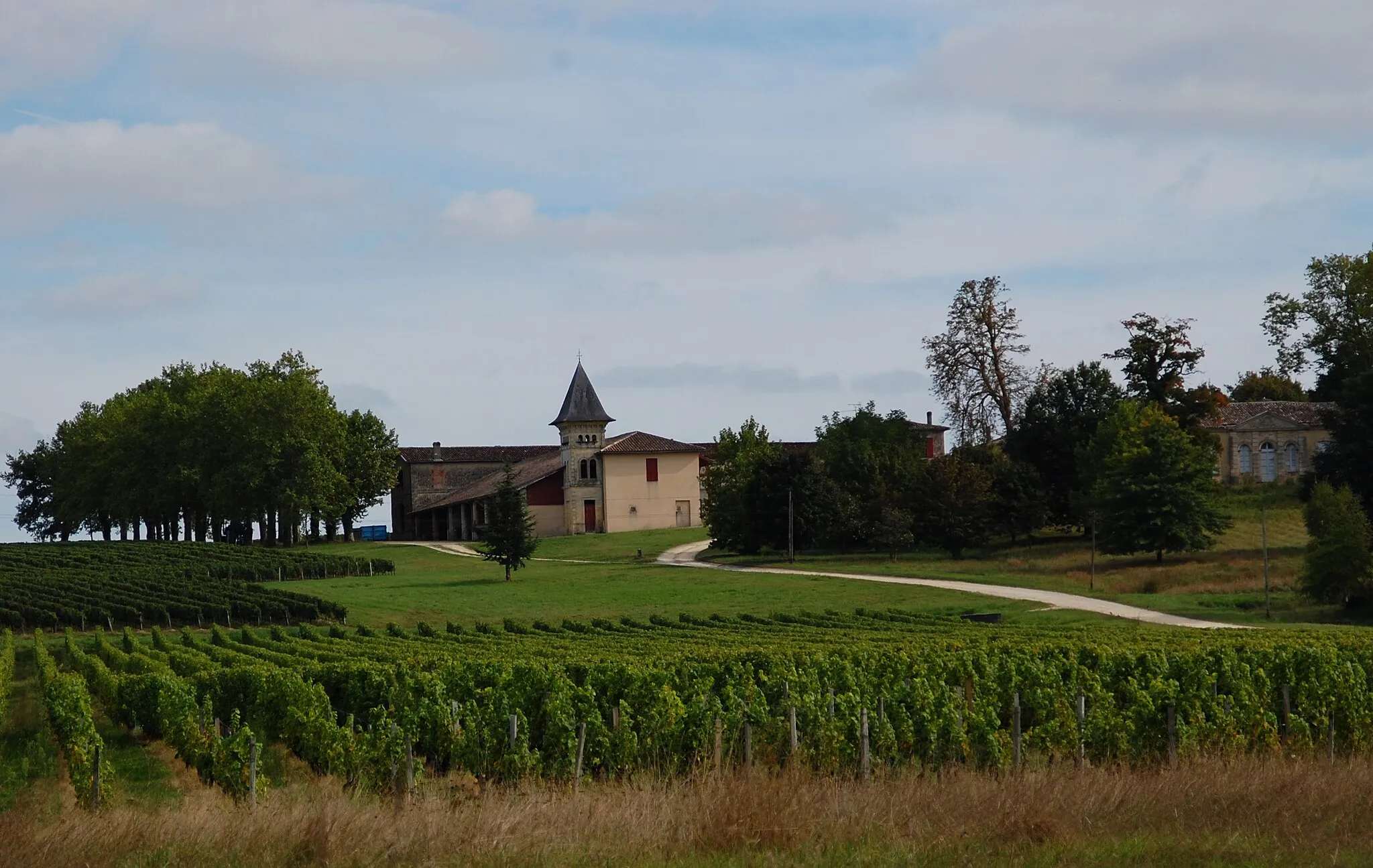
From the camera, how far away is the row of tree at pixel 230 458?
89.9m

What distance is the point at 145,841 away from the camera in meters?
9.90

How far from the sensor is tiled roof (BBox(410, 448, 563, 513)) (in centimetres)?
9206

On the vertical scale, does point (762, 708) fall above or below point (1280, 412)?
below

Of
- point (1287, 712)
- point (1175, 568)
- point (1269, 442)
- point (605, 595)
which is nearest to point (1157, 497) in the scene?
point (1175, 568)

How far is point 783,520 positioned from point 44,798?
54744mm

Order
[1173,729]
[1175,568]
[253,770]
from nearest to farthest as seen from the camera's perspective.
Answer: [253,770] < [1173,729] < [1175,568]

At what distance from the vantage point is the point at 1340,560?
43.4 m

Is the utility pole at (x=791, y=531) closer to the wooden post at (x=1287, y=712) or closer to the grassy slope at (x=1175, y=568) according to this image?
the grassy slope at (x=1175, y=568)

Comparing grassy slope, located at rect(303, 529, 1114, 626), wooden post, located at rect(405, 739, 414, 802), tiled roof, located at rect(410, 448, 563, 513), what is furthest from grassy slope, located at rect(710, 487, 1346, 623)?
wooden post, located at rect(405, 739, 414, 802)

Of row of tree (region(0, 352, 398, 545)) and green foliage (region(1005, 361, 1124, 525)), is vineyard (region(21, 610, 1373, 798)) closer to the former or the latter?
green foliage (region(1005, 361, 1124, 525))

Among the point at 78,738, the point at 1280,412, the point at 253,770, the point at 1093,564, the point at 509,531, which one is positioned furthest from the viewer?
the point at 1280,412

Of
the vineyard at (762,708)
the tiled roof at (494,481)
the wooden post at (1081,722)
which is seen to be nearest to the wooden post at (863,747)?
the vineyard at (762,708)

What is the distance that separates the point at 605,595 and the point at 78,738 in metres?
33.9

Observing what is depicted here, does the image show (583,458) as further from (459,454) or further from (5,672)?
(5,672)
